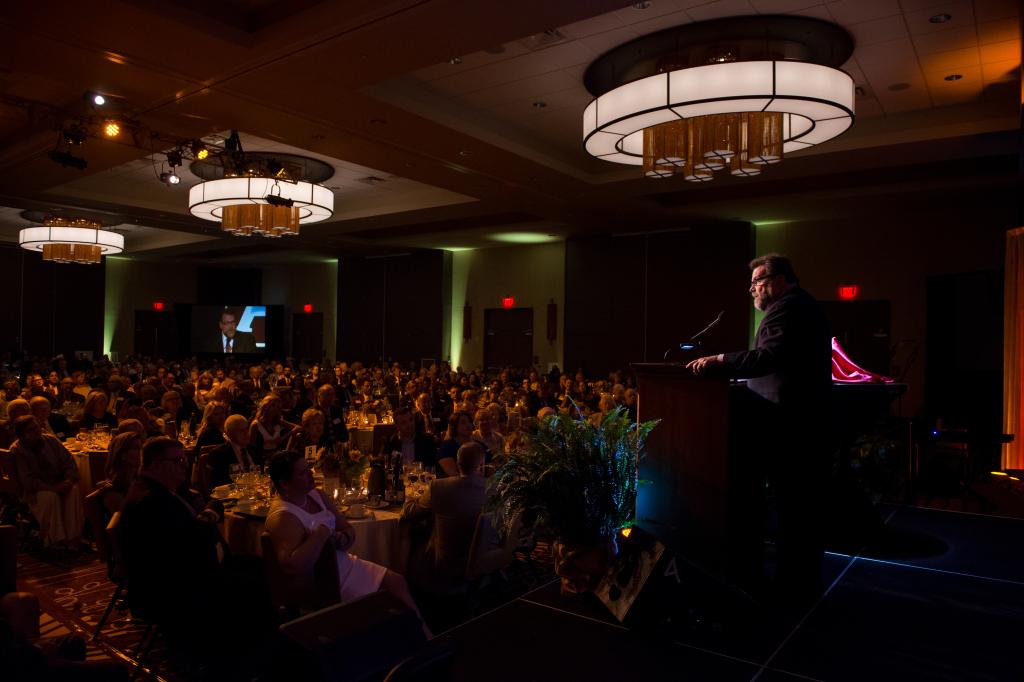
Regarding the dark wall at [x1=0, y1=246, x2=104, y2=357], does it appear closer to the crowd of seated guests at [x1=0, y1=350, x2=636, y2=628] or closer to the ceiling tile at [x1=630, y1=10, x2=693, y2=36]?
the crowd of seated guests at [x1=0, y1=350, x2=636, y2=628]

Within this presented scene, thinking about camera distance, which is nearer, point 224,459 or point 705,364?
point 705,364

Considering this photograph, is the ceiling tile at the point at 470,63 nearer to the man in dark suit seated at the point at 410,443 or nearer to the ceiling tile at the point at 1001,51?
the man in dark suit seated at the point at 410,443

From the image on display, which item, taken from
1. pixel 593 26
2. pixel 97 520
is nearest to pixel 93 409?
pixel 97 520

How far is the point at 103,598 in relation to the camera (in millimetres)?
4879

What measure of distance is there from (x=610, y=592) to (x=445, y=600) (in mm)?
1934

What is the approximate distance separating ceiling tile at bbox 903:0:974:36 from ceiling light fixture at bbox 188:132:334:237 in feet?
22.6

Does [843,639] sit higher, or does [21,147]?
[21,147]

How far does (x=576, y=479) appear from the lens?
10.4ft

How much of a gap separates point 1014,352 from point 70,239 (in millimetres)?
15013

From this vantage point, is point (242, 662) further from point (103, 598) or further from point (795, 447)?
point (795, 447)

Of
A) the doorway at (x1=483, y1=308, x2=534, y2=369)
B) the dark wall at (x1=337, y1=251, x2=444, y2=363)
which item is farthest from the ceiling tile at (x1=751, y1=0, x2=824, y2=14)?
the dark wall at (x1=337, y1=251, x2=444, y2=363)

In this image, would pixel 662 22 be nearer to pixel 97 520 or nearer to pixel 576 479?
pixel 576 479

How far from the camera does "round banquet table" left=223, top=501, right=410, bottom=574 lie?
14.1 feet

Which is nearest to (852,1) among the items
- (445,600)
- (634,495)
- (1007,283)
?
(1007,283)
